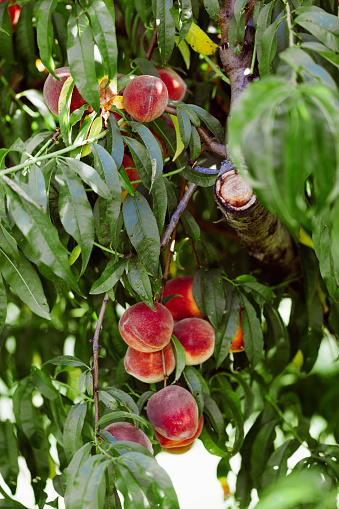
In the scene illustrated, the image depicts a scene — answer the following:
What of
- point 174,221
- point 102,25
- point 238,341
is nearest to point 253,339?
point 238,341

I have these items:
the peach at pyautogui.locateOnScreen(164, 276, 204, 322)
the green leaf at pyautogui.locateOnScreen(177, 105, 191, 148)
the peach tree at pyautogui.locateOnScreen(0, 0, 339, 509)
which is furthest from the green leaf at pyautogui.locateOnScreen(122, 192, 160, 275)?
the peach at pyautogui.locateOnScreen(164, 276, 204, 322)

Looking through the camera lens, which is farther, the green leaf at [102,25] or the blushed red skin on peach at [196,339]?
the blushed red skin on peach at [196,339]

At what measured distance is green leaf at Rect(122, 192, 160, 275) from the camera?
0.77m

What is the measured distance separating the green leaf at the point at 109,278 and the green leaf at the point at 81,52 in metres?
0.26

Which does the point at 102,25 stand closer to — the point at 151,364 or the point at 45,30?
the point at 45,30

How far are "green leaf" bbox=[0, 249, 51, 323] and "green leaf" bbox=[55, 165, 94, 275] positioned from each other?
0.16 metres

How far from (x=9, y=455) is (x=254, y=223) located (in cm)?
75

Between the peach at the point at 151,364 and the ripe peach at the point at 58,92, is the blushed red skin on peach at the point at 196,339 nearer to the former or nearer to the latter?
the peach at the point at 151,364

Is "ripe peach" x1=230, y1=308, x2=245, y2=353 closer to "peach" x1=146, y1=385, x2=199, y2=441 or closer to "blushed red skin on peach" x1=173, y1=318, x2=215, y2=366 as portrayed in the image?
"blushed red skin on peach" x1=173, y1=318, x2=215, y2=366

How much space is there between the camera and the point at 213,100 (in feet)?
4.47

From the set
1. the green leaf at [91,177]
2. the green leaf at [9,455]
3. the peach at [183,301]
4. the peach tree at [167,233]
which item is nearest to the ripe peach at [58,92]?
the peach tree at [167,233]

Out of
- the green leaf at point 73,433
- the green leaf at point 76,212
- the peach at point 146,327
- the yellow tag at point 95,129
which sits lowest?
the green leaf at point 73,433

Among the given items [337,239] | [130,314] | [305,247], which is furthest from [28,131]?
[337,239]

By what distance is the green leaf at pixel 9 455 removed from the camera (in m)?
1.15
